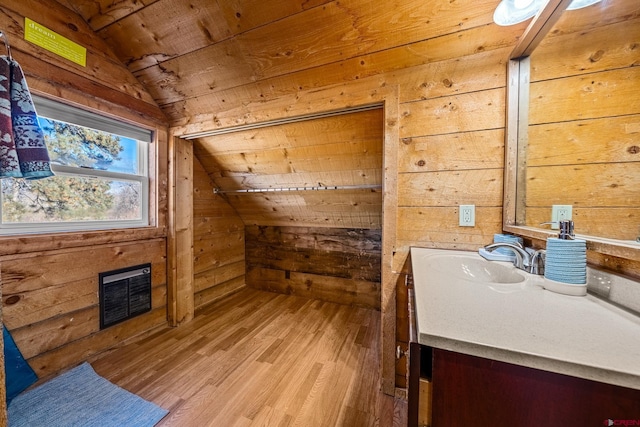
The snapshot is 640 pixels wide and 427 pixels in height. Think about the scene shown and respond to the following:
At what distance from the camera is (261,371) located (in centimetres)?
150

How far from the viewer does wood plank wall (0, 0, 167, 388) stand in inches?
49.5

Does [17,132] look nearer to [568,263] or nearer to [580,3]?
[568,263]

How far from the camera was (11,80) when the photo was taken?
3.19 ft

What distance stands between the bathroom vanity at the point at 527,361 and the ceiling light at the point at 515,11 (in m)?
1.10

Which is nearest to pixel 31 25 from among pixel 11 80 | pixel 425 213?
pixel 11 80

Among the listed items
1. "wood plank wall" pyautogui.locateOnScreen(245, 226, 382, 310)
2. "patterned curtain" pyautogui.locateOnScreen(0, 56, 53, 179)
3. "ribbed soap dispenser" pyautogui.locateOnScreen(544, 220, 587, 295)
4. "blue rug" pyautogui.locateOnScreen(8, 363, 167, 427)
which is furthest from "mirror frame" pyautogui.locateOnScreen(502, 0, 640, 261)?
"patterned curtain" pyautogui.locateOnScreen(0, 56, 53, 179)

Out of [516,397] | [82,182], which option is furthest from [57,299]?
[516,397]

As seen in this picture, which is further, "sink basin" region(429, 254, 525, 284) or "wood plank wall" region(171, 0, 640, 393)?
"wood plank wall" region(171, 0, 640, 393)

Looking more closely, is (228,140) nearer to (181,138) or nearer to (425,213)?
(181,138)

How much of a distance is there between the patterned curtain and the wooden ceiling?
0.75 m

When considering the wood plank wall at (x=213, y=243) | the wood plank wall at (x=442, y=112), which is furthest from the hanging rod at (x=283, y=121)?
the wood plank wall at (x=213, y=243)

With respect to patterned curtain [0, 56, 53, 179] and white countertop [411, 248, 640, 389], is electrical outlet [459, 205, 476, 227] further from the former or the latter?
patterned curtain [0, 56, 53, 179]

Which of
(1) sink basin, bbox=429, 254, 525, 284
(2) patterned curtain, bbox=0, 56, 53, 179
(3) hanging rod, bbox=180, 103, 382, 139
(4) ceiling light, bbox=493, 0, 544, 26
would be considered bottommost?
(1) sink basin, bbox=429, 254, 525, 284

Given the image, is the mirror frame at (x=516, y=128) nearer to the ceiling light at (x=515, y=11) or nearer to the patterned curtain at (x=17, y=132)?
the ceiling light at (x=515, y=11)
